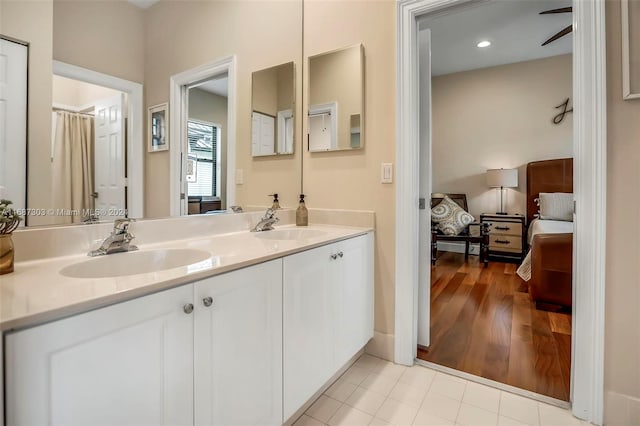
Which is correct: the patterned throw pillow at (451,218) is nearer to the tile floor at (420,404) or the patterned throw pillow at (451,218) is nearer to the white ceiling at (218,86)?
the tile floor at (420,404)

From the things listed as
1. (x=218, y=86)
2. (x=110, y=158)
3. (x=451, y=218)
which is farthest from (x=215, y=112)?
(x=451, y=218)

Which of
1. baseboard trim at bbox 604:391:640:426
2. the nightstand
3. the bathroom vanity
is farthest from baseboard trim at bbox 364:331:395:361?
the nightstand

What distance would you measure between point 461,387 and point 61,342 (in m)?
1.72

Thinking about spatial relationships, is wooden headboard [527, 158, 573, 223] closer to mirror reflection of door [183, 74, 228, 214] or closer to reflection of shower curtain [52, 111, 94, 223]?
mirror reflection of door [183, 74, 228, 214]

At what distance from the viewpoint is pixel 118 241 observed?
115 centimetres

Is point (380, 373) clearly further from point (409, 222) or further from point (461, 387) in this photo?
point (409, 222)

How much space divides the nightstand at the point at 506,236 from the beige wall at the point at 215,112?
3.94 meters

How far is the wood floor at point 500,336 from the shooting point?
1.75 meters

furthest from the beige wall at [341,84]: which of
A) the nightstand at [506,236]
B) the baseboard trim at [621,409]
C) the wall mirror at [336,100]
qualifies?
the nightstand at [506,236]

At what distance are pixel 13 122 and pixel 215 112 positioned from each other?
882mm

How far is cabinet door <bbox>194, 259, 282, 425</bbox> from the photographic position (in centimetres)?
90

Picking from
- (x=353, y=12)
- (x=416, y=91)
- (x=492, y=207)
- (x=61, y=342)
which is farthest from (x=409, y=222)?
(x=492, y=207)

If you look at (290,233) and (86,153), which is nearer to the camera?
(86,153)

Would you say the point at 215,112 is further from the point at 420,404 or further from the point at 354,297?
the point at 420,404
